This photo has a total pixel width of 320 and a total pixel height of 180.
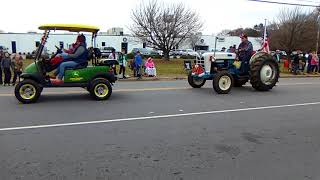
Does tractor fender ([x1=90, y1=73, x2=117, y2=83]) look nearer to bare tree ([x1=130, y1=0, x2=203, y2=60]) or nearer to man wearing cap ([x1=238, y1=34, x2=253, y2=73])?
man wearing cap ([x1=238, y1=34, x2=253, y2=73])

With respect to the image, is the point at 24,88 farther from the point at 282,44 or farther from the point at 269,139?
the point at 282,44

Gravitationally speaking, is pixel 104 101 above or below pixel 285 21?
below

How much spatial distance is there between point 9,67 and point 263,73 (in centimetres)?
1070

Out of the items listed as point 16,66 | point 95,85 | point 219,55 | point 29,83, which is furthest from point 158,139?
point 16,66

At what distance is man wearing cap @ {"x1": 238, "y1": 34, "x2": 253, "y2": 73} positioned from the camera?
552 inches

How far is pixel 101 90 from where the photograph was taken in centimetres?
1136

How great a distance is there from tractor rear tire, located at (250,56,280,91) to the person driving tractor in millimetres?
6335

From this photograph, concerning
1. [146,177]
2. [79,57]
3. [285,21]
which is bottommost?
[146,177]

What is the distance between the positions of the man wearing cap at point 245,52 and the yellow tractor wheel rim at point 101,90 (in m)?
5.55

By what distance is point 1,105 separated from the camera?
1013cm

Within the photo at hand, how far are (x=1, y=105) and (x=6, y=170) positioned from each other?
18.2 ft

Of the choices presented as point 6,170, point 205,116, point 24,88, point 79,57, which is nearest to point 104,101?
point 79,57

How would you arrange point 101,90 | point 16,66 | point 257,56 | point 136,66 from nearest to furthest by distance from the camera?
point 101,90 < point 257,56 < point 16,66 < point 136,66

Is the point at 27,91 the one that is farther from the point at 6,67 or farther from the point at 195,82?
the point at 195,82
